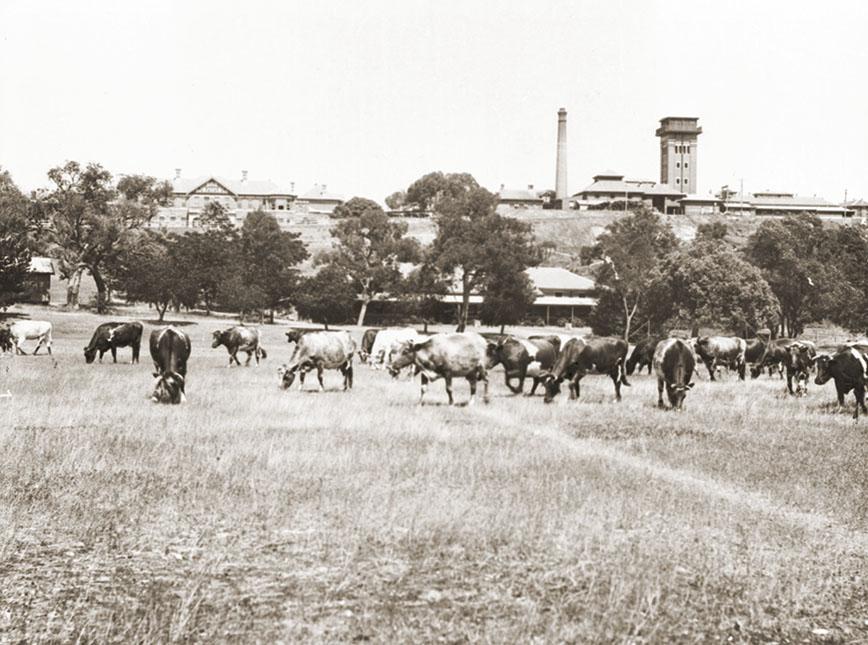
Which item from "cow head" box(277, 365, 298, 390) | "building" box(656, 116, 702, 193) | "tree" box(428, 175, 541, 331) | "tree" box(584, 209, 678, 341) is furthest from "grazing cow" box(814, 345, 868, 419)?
"building" box(656, 116, 702, 193)

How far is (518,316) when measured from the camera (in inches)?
3039

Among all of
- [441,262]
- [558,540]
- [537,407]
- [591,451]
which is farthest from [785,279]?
[558,540]

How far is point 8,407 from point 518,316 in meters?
59.6

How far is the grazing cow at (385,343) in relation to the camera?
3922 cm

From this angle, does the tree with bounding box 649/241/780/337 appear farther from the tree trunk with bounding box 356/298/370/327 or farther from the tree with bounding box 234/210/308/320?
the tree with bounding box 234/210/308/320

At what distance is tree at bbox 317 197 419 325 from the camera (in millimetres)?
76875

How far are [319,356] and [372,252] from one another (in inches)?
2043

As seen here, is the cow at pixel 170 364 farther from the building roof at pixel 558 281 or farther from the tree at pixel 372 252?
the building roof at pixel 558 281

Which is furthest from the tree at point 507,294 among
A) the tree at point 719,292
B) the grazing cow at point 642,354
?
the grazing cow at point 642,354

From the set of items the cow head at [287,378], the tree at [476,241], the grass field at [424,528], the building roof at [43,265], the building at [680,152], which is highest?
the building at [680,152]

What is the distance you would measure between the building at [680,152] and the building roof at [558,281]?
77708mm

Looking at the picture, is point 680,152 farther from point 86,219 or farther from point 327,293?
point 86,219

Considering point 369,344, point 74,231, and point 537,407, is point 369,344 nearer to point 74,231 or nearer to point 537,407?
point 537,407

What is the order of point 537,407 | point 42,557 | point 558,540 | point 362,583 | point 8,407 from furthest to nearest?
point 537,407 → point 8,407 → point 558,540 → point 42,557 → point 362,583
